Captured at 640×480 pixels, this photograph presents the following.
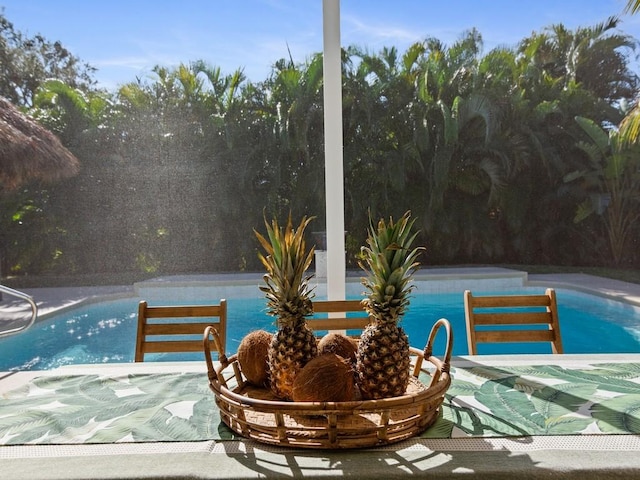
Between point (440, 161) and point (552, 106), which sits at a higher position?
point (552, 106)

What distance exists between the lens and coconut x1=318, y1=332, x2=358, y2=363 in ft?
3.42

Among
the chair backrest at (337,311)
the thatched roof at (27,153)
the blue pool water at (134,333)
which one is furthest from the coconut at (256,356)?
the thatched roof at (27,153)

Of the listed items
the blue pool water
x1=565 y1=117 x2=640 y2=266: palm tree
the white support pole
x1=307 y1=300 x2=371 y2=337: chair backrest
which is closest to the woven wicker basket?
x1=307 y1=300 x2=371 y2=337: chair backrest

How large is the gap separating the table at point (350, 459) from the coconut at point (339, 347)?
0.21 m

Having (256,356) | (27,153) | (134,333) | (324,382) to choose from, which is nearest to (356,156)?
(134,333)

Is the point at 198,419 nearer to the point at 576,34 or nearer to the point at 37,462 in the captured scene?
the point at 37,462

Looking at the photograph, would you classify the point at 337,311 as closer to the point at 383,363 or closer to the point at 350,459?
the point at 383,363

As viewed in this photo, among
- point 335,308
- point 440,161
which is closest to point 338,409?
point 335,308

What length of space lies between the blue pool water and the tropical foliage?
0.39 m

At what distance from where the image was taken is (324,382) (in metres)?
0.86

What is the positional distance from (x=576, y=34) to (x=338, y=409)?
5.40 meters

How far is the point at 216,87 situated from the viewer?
3912 mm

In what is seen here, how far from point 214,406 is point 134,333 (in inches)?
129

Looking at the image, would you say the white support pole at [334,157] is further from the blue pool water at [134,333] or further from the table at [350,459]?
the table at [350,459]
